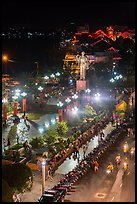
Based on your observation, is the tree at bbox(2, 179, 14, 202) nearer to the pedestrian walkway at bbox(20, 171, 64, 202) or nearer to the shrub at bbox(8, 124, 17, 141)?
the pedestrian walkway at bbox(20, 171, 64, 202)

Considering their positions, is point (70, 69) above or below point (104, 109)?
above

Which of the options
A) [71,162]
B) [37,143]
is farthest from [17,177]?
[37,143]

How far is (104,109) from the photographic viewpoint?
111 feet

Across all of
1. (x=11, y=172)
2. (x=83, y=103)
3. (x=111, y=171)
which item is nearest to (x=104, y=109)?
(x=83, y=103)

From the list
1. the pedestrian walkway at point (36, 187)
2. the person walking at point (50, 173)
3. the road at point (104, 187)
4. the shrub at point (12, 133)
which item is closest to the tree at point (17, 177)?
the pedestrian walkway at point (36, 187)

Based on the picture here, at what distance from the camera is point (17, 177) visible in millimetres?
13094

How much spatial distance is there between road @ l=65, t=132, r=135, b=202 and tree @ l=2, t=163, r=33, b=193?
314 centimetres

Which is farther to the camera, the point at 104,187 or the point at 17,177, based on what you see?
the point at 104,187

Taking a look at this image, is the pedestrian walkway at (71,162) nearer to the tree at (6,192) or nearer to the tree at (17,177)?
the tree at (17,177)

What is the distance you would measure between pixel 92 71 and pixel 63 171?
31920 mm

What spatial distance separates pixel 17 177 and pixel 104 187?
5963 millimetres

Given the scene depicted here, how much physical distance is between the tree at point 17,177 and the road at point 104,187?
124 inches

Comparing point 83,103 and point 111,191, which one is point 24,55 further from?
point 111,191

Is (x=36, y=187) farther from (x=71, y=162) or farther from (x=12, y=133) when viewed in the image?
(x=12, y=133)
